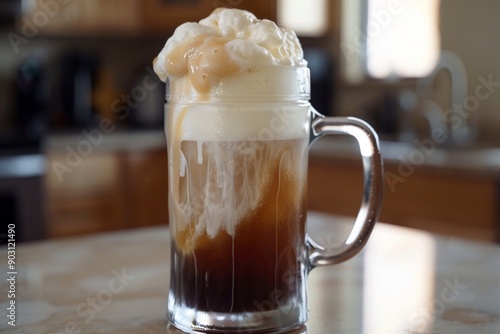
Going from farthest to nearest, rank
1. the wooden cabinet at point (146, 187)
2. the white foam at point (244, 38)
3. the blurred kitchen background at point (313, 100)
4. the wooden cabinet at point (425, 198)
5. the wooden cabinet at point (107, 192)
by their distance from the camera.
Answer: the wooden cabinet at point (146, 187)
the wooden cabinet at point (107, 192)
the blurred kitchen background at point (313, 100)
the wooden cabinet at point (425, 198)
the white foam at point (244, 38)

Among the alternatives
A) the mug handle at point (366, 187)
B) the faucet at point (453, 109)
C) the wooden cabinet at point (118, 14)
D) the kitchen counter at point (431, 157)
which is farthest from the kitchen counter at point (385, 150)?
the mug handle at point (366, 187)

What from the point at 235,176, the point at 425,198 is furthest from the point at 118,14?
the point at 235,176

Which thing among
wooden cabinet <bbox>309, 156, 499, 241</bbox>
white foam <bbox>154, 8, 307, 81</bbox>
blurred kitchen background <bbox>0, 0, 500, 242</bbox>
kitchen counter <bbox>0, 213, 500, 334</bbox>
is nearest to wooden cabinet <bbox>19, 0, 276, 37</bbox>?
blurred kitchen background <bbox>0, 0, 500, 242</bbox>

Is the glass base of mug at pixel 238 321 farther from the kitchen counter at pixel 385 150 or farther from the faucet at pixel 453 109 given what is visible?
the faucet at pixel 453 109

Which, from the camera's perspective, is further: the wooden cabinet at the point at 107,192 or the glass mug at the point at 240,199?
the wooden cabinet at the point at 107,192

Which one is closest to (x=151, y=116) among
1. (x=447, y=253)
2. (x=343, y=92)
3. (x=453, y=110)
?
(x=343, y=92)

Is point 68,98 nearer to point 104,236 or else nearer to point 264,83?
point 104,236
